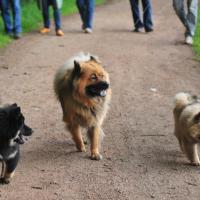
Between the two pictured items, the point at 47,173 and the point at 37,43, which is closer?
the point at 47,173

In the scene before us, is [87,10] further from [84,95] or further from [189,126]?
[189,126]

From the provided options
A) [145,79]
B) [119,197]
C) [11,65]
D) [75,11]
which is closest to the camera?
[119,197]

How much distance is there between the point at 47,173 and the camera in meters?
6.01

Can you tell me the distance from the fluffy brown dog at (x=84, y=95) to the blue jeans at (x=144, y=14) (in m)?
8.64

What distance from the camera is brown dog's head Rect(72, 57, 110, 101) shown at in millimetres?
6156

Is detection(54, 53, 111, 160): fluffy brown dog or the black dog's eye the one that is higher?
the black dog's eye

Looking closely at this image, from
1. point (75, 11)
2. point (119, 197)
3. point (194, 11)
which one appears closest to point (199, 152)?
point (119, 197)

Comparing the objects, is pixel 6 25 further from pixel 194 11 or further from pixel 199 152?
pixel 199 152

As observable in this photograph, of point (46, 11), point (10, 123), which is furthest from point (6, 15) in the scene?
point (10, 123)

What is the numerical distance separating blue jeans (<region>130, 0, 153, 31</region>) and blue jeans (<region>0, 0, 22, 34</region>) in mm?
3228

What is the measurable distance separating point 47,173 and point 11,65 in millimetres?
5613

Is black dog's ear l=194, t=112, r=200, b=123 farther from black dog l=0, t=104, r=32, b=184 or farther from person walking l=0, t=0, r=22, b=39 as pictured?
person walking l=0, t=0, r=22, b=39

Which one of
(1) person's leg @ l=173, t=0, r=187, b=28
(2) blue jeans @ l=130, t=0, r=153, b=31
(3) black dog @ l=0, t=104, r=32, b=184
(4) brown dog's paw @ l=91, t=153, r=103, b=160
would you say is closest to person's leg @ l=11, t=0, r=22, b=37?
(2) blue jeans @ l=130, t=0, r=153, b=31

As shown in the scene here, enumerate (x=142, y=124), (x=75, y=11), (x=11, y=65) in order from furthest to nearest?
1. (x=75, y=11)
2. (x=11, y=65)
3. (x=142, y=124)
